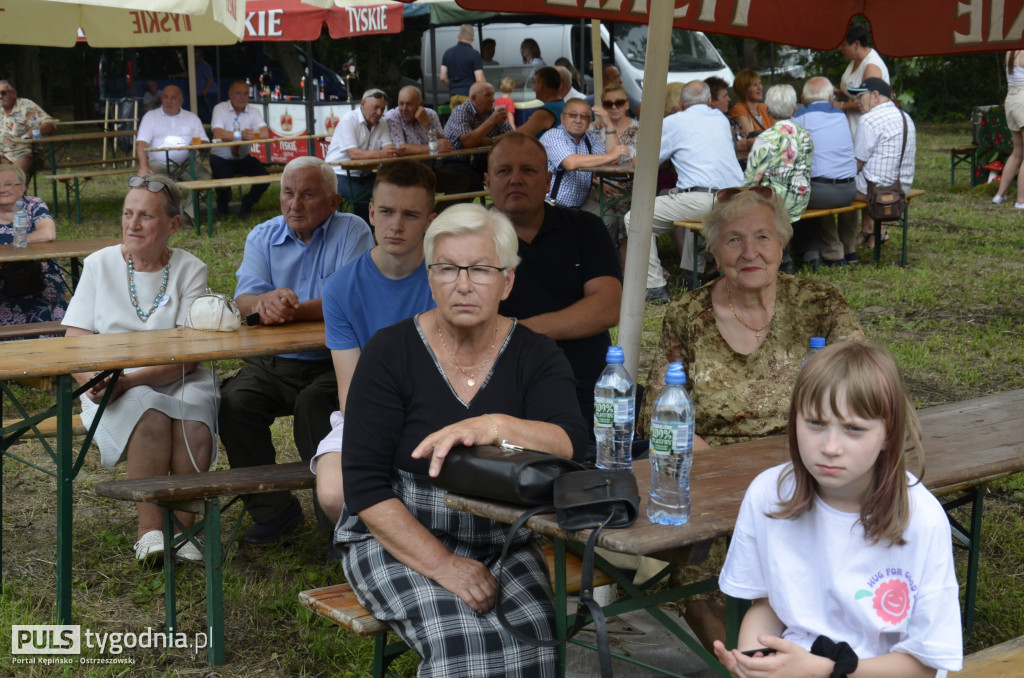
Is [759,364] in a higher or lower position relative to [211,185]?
lower

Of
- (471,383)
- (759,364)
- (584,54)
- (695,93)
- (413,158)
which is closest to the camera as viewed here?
(471,383)

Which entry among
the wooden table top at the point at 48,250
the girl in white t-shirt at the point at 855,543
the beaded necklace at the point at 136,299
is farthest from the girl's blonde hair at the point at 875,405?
the wooden table top at the point at 48,250

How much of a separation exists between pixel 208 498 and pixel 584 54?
13701 millimetres

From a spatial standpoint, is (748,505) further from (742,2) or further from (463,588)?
(742,2)

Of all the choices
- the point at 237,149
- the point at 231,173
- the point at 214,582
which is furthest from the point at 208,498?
the point at 237,149

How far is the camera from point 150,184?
13.1 feet

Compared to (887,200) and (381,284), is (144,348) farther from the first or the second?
(887,200)

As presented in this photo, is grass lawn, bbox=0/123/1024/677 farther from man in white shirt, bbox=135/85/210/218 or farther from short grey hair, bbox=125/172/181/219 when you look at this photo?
man in white shirt, bbox=135/85/210/218

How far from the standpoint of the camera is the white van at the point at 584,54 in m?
15.6

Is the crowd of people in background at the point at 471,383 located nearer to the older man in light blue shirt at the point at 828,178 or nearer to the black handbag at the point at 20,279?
the black handbag at the point at 20,279

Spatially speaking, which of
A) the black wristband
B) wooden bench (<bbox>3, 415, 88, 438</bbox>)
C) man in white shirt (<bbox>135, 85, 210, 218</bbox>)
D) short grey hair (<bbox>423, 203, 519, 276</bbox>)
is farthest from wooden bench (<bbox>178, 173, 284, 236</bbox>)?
the black wristband

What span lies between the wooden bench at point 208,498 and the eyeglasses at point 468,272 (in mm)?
977

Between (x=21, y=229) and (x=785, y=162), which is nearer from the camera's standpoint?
(x=21, y=229)

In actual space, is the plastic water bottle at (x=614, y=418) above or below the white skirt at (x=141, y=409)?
above
